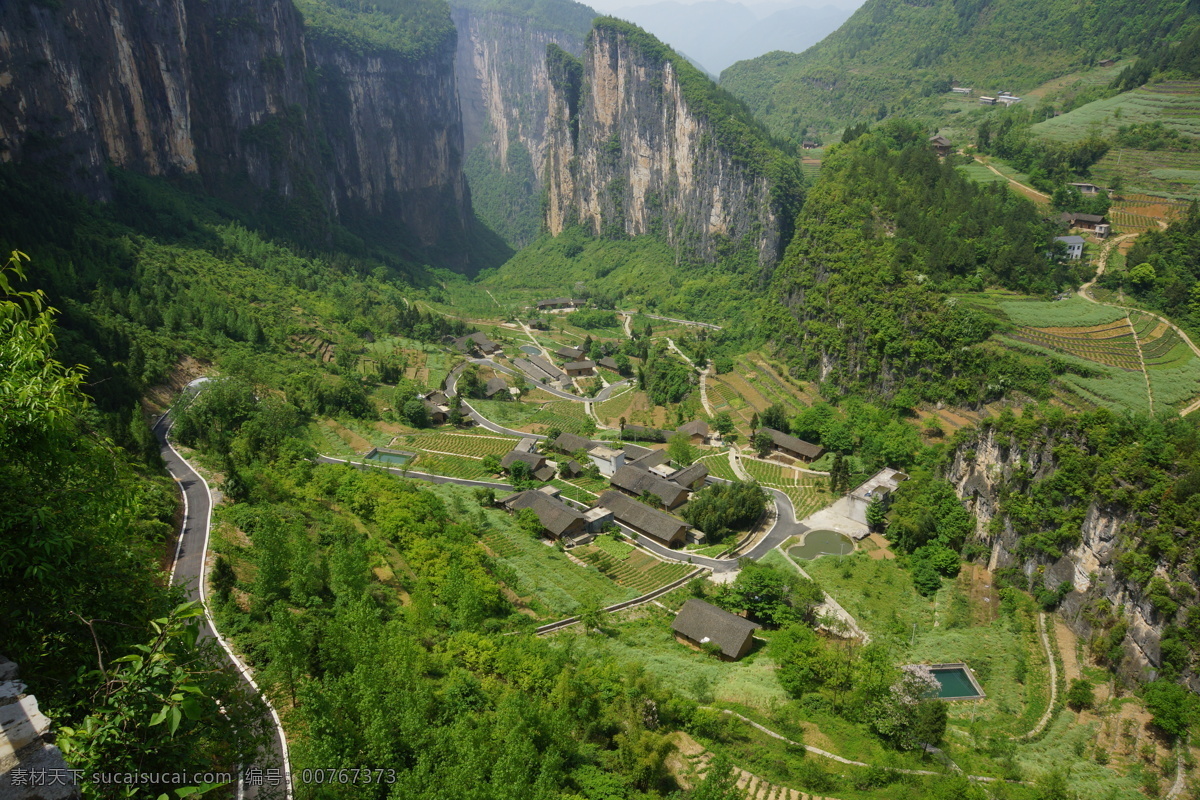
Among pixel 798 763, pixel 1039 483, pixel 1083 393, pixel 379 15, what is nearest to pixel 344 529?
pixel 798 763

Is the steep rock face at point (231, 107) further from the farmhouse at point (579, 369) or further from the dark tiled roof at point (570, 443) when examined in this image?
the dark tiled roof at point (570, 443)

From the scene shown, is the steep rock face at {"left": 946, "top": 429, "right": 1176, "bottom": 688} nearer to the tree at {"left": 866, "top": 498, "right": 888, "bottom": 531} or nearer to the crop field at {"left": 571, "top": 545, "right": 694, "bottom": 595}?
the tree at {"left": 866, "top": 498, "right": 888, "bottom": 531}

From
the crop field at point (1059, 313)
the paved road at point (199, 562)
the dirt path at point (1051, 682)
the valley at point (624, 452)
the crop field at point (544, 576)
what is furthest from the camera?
the crop field at point (1059, 313)

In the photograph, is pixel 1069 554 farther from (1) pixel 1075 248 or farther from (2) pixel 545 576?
(1) pixel 1075 248

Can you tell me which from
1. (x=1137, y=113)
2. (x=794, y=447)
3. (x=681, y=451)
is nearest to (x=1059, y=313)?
(x=794, y=447)

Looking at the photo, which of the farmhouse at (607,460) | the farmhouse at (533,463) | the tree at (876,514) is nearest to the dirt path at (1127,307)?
the tree at (876,514)

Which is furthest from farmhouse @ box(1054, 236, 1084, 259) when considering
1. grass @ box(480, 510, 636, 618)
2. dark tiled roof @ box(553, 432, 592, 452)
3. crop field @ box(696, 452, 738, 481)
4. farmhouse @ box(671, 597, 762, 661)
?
grass @ box(480, 510, 636, 618)
